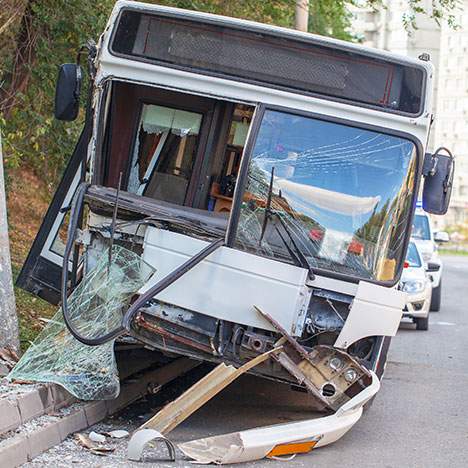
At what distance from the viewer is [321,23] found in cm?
2925

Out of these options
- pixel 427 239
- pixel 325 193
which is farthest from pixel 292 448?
pixel 427 239

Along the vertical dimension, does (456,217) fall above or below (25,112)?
below

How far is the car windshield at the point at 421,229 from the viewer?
22562mm

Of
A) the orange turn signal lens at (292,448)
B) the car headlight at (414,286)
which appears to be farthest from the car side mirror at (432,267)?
the orange turn signal lens at (292,448)

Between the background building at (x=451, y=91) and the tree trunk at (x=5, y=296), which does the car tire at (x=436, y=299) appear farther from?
the background building at (x=451, y=91)

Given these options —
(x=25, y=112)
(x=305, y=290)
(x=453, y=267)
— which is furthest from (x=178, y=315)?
(x=453, y=267)

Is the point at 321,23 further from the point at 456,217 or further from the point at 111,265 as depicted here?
the point at 456,217

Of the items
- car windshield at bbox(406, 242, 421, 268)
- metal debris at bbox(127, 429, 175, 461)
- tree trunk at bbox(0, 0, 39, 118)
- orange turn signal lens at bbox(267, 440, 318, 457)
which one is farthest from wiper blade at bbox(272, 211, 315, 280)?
car windshield at bbox(406, 242, 421, 268)

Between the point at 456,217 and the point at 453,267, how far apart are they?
50419 millimetres

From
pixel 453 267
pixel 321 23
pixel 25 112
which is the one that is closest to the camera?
pixel 25 112

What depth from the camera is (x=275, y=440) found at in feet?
26.7

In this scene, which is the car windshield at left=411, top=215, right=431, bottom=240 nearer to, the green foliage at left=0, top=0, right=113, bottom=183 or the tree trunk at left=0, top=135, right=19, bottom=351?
the green foliage at left=0, top=0, right=113, bottom=183

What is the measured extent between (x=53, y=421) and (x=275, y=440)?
1.61 m

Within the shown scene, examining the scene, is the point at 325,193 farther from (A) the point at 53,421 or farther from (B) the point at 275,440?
(A) the point at 53,421
